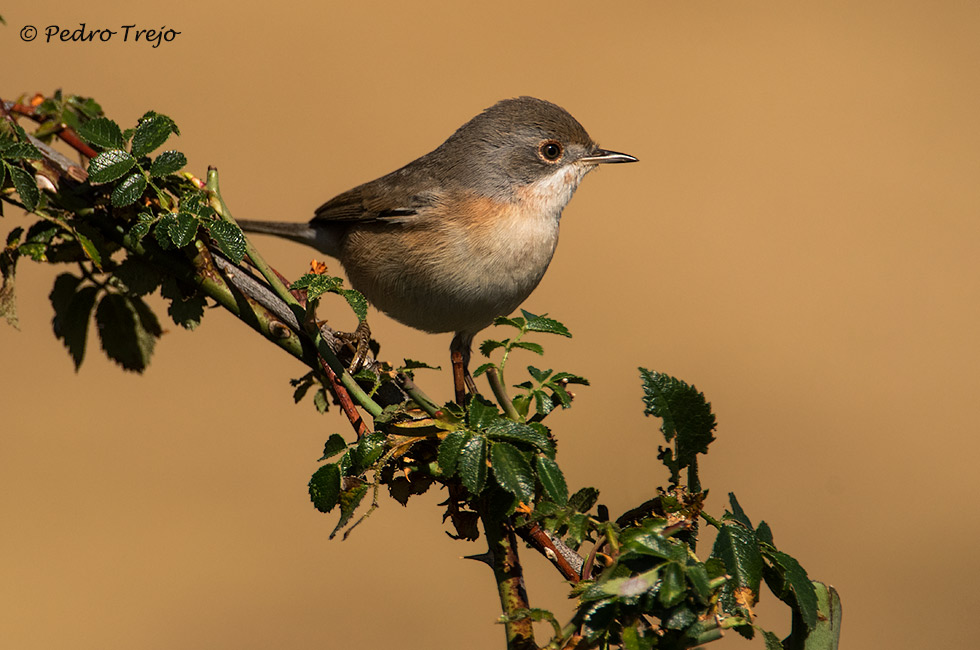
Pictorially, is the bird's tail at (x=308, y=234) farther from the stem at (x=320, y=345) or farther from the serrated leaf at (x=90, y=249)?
the stem at (x=320, y=345)

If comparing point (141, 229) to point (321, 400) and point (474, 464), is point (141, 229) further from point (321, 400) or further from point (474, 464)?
point (474, 464)

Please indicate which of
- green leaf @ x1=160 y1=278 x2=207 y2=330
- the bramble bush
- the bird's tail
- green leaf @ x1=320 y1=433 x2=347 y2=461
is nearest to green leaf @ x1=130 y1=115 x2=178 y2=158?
the bramble bush

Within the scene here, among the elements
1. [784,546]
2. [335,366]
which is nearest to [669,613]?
[335,366]

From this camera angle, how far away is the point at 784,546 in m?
5.28

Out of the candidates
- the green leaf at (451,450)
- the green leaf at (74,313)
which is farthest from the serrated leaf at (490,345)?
the green leaf at (74,313)

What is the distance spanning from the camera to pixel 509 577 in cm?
123

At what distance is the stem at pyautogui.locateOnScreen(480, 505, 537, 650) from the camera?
3.76 feet

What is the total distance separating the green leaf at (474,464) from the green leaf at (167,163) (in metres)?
0.78

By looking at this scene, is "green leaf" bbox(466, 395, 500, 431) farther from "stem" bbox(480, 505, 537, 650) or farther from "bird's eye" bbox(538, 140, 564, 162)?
"bird's eye" bbox(538, 140, 564, 162)

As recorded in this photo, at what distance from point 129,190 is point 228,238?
0.24m

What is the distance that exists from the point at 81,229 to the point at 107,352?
1.27 feet

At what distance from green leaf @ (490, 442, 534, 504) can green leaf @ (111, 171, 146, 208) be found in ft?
2.70

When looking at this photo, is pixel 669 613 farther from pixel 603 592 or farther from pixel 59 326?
pixel 59 326

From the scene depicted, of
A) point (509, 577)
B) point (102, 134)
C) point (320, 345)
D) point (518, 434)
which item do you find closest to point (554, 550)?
point (509, 577)
